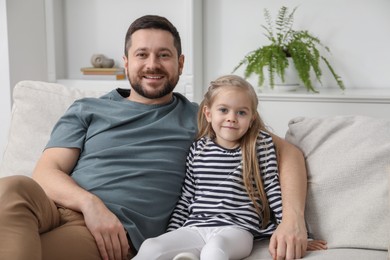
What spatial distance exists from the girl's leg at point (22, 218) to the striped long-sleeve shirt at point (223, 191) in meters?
0.40

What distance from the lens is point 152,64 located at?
1.87m

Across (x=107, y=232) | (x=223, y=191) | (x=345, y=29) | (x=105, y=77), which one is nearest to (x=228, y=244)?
(x=223, y=191)

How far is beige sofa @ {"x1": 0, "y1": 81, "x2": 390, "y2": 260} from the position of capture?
1.59 metres

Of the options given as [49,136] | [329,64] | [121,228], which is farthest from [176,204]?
[329,64]

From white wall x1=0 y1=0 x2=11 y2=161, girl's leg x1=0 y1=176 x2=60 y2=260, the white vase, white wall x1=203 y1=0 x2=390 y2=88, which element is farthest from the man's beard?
white wall x1=0 y1=0 x2=11 y2=161

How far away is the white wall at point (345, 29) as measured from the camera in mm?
2980

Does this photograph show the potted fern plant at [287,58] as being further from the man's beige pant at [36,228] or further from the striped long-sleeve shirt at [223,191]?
the man's beige pant at [36,228]

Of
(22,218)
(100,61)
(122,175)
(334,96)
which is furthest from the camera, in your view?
(100,61)

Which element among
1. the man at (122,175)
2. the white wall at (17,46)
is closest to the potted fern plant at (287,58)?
the man at (122,175)

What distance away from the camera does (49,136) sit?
1980 mm

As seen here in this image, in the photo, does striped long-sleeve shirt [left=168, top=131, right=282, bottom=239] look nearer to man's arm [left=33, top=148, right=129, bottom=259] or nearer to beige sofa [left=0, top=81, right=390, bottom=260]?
beige sofa [left=0, top=81, right=390, bottom=260]

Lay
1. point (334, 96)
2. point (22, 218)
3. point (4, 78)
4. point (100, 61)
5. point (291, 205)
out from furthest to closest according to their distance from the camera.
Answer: point (100, 61), point (4, 78), point (334, 96), point (291, 205), point (22, 218)

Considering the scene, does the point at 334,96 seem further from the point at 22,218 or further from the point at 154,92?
the point at 22,218

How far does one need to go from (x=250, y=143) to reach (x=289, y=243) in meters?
0.33
